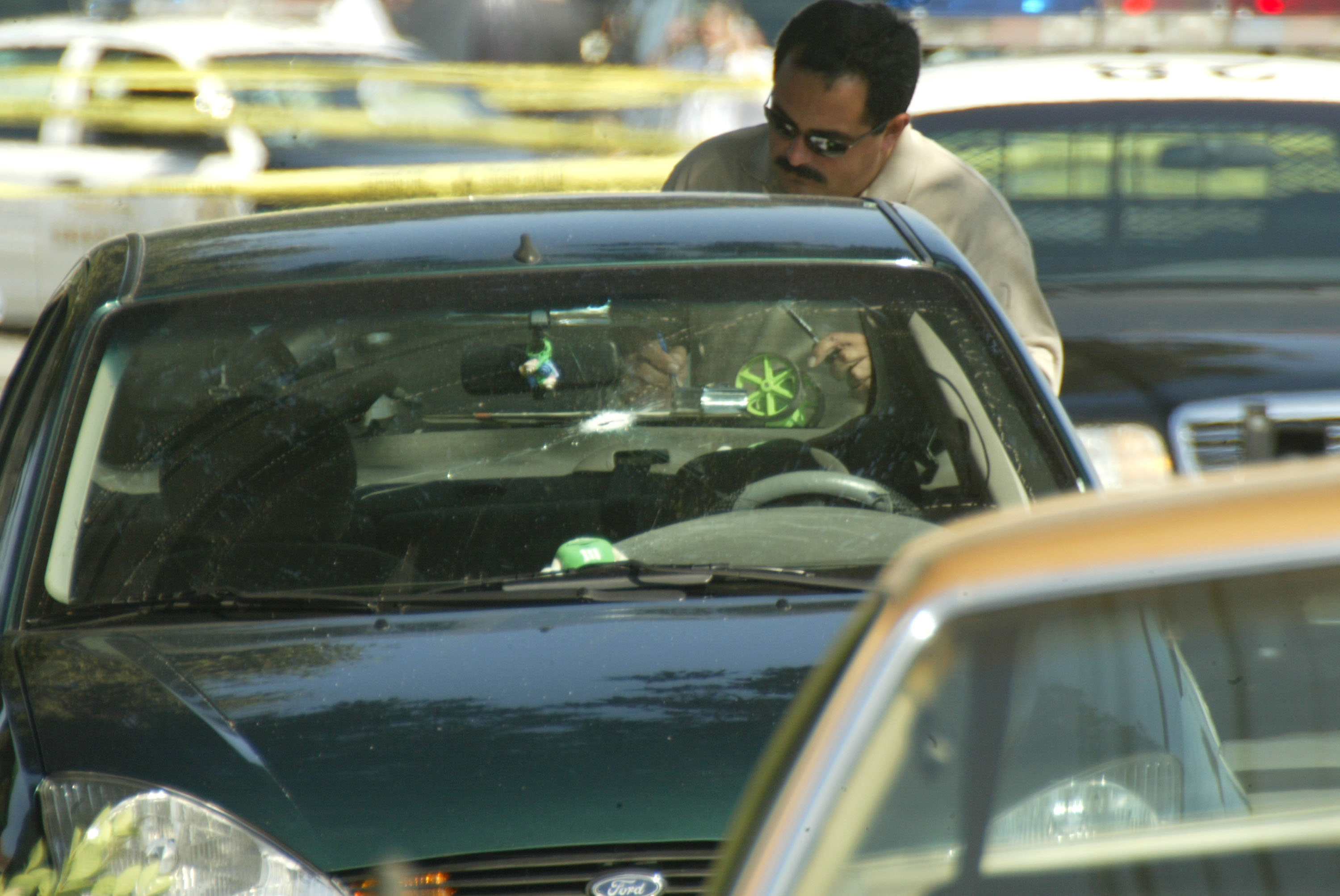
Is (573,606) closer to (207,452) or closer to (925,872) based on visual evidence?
(207,452)

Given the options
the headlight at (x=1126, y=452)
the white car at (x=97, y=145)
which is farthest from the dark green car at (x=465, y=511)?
the white car at (x=97, y=145)

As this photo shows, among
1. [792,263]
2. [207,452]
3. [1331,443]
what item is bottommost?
[1331,443]

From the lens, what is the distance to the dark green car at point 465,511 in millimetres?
2160

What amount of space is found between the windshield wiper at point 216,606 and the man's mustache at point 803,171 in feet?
6.54

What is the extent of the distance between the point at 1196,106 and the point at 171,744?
12.6ft

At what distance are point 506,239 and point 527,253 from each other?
0.45 feet

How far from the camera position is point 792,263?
9.86 feet

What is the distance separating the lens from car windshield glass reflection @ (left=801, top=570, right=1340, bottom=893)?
1139 mm

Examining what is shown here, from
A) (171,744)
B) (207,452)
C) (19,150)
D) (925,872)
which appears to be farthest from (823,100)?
(19,150)

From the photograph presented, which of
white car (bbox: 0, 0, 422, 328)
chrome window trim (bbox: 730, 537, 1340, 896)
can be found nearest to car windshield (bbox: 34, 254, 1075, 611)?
chrome window trim (bbox: 730, 537, 1340, 896)

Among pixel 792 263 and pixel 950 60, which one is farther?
pixel 950 60

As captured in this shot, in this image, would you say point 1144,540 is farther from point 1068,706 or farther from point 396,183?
point 396,183

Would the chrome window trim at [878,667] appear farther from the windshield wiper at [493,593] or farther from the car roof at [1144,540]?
the windshield wiper at [493,593]

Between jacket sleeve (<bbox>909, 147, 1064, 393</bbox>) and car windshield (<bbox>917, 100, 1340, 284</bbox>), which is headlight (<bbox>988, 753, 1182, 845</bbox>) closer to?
jacket sleeve (<bbox>909, 147, 1064, 393</bbox>)
